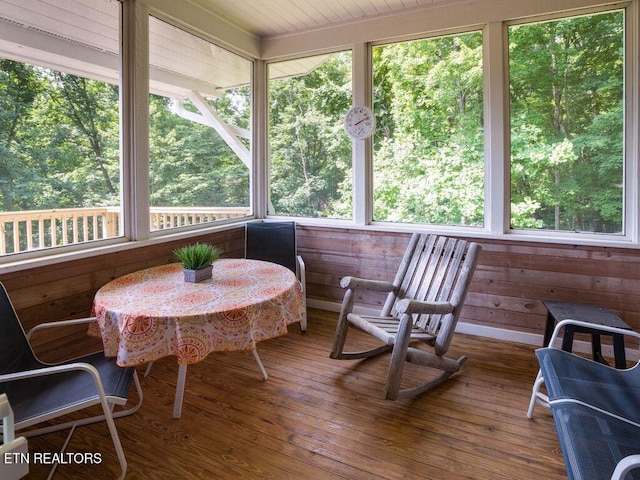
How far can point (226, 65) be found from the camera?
376 centimetres

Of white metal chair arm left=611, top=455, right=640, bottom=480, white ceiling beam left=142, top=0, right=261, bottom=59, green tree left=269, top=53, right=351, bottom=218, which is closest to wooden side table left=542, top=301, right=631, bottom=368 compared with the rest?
white metal chair arm left=611, top=455, right=640, bottom=480

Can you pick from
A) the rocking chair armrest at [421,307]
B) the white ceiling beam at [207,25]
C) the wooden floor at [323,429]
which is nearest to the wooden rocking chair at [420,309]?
the rocking chair armrest at [421,307]

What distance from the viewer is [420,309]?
2.26 metres

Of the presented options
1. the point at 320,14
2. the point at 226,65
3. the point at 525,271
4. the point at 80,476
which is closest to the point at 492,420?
the point at 525,271

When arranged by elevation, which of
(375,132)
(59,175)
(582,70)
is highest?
(582,70)

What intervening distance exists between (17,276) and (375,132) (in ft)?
9.38

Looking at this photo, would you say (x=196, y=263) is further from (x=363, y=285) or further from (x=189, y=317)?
(x=363, y=285)

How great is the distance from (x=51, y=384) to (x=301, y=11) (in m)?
3.23

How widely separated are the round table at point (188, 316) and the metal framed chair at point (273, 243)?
1317 mm

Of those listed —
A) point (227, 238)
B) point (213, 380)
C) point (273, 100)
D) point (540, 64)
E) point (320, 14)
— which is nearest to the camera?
point (213, 380)

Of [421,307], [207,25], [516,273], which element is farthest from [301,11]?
[516,273]

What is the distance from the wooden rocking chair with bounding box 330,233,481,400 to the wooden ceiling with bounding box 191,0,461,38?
1.94 m

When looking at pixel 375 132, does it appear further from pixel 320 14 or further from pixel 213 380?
pixel 213 380

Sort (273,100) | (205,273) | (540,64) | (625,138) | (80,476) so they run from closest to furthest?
Result: (80,476), (205,273), (625,138), (540,64), (273,100)
